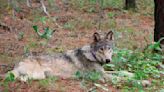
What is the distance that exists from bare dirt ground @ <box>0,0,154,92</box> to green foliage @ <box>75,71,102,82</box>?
129 mm

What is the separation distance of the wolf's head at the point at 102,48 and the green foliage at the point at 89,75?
0.25 m

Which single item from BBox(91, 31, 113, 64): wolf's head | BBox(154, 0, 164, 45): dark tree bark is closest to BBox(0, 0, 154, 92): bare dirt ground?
BBox(91, 31, 113, 64): wolf's head

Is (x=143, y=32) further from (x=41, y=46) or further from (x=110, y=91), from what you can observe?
(x=110, y=91)

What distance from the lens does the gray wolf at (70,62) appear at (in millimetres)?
7203

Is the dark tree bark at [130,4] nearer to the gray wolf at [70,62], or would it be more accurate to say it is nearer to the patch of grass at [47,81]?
the gray wolf at [70,62]

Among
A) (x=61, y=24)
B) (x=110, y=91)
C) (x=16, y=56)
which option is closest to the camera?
(x=110, y=91)

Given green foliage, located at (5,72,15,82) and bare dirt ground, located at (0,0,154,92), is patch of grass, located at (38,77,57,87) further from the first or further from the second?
green foliage, located at (5,72,15,82)

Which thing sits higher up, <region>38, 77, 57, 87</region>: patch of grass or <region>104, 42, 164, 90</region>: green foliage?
<region>38, 77, 57, 87</region>: patch of grass

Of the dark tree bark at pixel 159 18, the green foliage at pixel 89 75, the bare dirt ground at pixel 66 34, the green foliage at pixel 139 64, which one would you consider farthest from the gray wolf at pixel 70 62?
the dark tree bark at pixel 159 18

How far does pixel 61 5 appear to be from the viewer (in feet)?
62.7

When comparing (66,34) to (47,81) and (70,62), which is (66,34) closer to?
(70,62)

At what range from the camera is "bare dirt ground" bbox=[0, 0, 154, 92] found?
691cm

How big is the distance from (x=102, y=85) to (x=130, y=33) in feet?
20.2

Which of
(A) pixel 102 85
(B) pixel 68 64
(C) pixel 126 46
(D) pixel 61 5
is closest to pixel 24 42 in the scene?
(C) pixel 126 46
